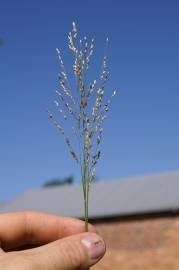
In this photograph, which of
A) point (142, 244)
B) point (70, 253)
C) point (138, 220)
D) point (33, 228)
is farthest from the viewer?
point (138, 220)

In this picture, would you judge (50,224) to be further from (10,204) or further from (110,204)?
(10,204)

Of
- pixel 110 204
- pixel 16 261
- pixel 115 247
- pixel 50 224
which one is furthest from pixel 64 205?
pixel 16 261

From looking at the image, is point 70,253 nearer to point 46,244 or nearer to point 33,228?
point 46,244

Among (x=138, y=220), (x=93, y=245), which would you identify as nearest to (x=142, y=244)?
(x=138, y=220)

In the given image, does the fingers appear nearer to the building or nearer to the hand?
the hand

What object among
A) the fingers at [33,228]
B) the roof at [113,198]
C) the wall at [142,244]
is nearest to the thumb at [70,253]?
the fingers at [33,228]
